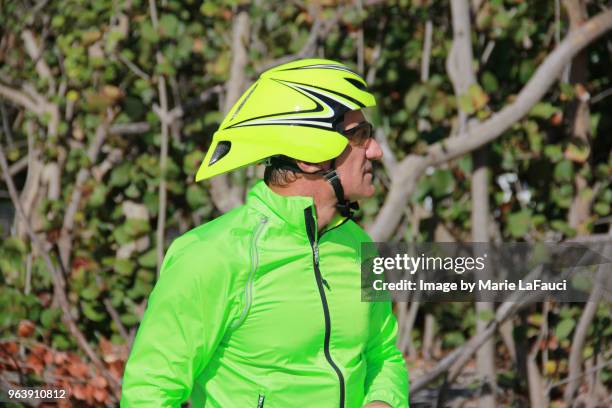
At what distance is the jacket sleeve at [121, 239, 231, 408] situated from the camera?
69.1 inches

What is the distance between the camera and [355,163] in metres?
2.05

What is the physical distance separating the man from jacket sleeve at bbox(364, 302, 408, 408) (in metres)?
0.02

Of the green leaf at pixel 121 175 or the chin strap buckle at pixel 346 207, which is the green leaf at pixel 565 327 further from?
the chin strap buckle at pixel 346 207

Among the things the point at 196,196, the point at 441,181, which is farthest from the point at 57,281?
the point at 441,181

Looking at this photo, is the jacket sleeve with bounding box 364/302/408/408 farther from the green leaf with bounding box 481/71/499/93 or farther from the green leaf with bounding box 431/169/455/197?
the green leaf with bounding box 481/71/499/93

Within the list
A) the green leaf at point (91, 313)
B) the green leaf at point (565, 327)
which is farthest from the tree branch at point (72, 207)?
the green leaf at point (565, 327)

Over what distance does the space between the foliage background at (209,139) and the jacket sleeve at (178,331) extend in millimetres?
2330

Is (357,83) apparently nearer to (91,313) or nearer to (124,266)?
(124,266)

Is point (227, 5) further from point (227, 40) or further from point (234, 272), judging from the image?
point (234, 272)

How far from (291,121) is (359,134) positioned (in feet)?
0.58

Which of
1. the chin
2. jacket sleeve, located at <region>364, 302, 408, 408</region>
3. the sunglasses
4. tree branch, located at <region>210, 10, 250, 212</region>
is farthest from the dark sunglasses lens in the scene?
tree branch, located at <region>210, 10, 250, 212</region>

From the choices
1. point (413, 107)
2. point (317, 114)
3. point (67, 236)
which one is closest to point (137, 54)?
point (67, 236)

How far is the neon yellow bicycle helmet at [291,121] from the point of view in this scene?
197cm

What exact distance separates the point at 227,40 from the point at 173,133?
0.53 metres
